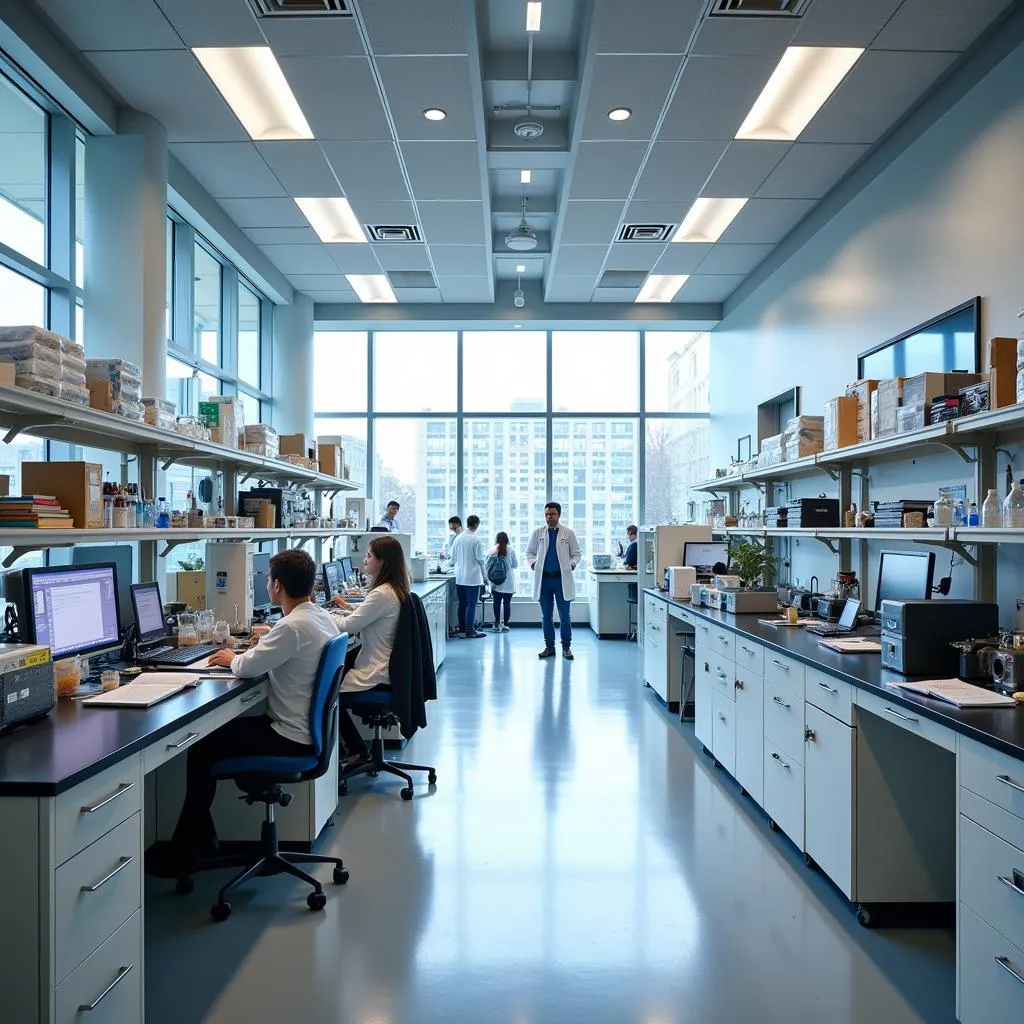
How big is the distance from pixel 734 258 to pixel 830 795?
538cm

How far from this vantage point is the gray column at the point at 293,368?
780 centimetres

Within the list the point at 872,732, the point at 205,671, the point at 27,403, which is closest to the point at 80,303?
the point at 27,403

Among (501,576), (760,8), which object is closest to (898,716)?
(760,8)

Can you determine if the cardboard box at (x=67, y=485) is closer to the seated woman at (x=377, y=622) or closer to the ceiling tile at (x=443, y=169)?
the seated woman at (x=377, y=622)

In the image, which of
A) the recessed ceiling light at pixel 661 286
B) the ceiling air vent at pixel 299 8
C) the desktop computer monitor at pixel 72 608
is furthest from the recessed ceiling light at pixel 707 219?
the desktop computer monitor at pixel 72 608

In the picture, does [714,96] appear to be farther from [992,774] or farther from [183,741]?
[183,741]

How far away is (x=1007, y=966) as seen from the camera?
1717 millimetres

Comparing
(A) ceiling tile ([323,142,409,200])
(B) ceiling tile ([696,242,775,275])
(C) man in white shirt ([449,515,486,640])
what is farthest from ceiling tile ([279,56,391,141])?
(C) man in white shirt ([449,515,486,640])

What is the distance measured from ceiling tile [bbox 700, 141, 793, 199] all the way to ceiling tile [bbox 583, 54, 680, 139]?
65cm

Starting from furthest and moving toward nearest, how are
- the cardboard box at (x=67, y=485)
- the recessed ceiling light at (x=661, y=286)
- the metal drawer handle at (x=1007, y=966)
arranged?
the recessed ceiling light at (x=661, y=286), the cardboard box at (x=67, y=485), the metal drawer handle at (x=1007, y=966)

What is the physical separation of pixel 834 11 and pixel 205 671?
13.1ft

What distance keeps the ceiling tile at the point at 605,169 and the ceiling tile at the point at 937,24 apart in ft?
5.01

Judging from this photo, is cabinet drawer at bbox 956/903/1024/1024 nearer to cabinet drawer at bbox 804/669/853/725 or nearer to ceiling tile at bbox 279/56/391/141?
cabinet drawer at bbox 804/669/853/725

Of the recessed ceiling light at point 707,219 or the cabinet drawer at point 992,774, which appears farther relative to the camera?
the recessed ceiling light at point 707,219
